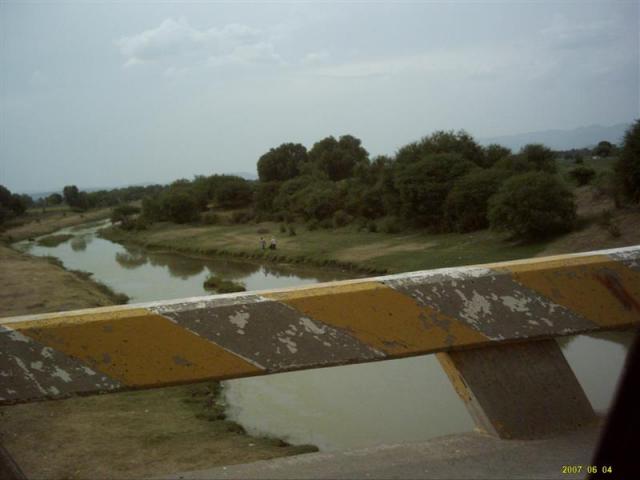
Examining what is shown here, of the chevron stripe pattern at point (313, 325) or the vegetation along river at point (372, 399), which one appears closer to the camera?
the chevron stripe pattern at point (313, 325)

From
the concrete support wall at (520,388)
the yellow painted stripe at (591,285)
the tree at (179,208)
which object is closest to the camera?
the yellow painted stripe at (591,285)

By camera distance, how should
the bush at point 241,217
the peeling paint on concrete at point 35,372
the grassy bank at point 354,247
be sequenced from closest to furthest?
the peeling paint on concrete at point 35,372 < the grassy bank at point 354,247 < the bush at point 241,217

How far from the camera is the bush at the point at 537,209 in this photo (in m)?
28.2

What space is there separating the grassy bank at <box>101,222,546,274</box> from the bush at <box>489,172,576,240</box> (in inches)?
33.0

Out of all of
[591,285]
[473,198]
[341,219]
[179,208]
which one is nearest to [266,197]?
[179,208]

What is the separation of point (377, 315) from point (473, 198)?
3399 centimetres

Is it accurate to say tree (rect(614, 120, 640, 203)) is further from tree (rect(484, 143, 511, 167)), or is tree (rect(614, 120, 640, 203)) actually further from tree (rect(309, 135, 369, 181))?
tree (rect(309, 135, 369, 181))

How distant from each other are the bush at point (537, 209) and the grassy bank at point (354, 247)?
2.75 feet

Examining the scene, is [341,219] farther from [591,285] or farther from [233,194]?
[591,285]

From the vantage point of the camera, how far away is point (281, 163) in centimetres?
8150

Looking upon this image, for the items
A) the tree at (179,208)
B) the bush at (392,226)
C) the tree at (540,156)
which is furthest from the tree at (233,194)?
the tree at (540,156)

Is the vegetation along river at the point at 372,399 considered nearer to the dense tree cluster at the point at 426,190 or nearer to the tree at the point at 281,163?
the dense tree cluster at the point at 426,190

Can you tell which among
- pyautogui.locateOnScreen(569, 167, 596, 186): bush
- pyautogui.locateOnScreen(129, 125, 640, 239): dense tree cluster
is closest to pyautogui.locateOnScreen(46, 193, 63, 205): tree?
pyautogui.locateOnScreen(129, 125, 640, 239): dense tree cluster

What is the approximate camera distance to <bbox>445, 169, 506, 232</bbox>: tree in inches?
1380
